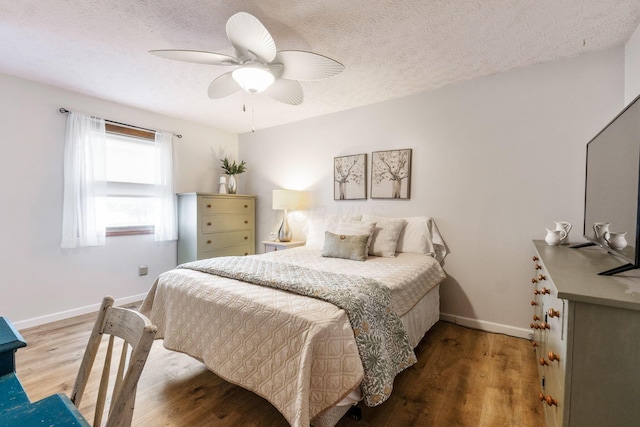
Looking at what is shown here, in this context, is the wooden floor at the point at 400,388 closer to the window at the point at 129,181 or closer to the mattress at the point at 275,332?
the mattress at the point at 275,332

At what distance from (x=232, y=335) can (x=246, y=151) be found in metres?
3.60

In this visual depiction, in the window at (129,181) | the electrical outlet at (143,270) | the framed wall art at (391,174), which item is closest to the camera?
the framed wall art at (391,174)

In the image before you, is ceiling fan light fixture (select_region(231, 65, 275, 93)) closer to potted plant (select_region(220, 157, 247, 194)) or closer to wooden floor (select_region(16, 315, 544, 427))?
wooden floor (select_region(16, 315, 544, 427))

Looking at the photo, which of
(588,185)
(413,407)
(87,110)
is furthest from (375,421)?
(87,110)

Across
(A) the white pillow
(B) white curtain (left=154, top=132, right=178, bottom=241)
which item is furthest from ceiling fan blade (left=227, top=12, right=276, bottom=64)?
(B) white curtain (left=154, top=132, right=178, bottom=241)

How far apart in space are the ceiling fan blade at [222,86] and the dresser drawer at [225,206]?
181 cm

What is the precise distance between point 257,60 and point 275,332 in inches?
62.3

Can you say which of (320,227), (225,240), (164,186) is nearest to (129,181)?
(164,186)

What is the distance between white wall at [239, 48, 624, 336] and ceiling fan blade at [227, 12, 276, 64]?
1.91 m

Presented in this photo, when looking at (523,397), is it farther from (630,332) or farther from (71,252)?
(71,252)

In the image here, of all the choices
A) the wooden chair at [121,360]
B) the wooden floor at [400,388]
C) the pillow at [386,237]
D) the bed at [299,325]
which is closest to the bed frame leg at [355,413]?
the wooden floor at [400,388]

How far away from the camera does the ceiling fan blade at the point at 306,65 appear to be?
1703mm

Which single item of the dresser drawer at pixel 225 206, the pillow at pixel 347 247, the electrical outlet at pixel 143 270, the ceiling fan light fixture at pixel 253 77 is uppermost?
the ceiling fan light fixture at pixel 253 77

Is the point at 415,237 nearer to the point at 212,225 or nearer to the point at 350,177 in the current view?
the point at 350,177
